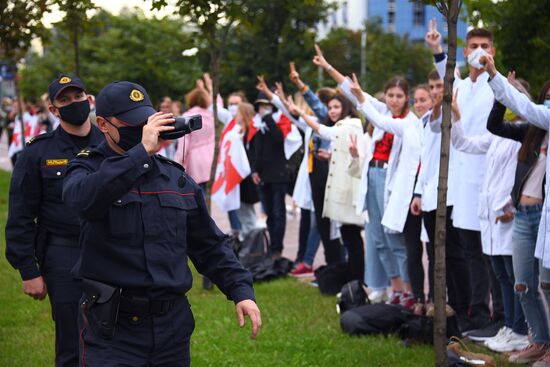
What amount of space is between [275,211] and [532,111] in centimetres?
644

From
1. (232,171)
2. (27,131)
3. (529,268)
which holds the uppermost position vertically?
(529,268)

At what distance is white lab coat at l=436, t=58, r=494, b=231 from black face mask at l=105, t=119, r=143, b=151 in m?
3.94

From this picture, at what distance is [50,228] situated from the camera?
18.9 feet

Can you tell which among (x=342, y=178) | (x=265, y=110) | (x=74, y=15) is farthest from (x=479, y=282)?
(x=74, y=15)

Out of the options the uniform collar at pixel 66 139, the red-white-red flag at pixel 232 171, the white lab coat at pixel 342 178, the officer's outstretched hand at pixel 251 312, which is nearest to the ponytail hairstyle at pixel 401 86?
the white lab coat at pixel 342 178

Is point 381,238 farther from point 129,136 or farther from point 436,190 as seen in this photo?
point 129,136

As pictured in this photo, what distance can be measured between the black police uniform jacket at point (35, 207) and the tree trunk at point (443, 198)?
2058mm

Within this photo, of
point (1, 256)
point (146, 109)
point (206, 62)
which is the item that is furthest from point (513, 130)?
point (206, 62)

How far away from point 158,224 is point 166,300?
1.07ft

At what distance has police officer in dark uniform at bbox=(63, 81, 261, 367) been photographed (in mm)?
4160

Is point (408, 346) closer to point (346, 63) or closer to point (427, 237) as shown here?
point (427, 237)

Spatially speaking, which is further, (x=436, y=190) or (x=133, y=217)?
(x=436, y=190)

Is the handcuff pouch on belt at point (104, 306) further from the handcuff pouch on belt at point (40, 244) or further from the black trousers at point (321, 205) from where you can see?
the black trousers at point (321, 205)

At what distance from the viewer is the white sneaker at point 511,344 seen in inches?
286
